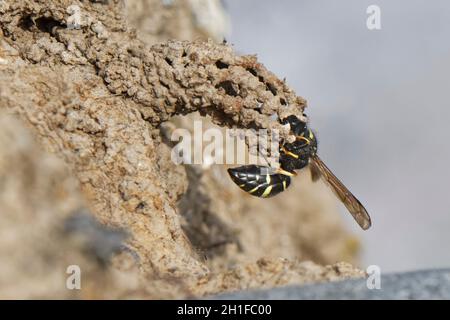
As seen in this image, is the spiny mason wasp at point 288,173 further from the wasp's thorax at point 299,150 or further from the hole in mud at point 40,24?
the hole in mud at point 40,24

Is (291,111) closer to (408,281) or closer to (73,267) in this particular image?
(408,281)

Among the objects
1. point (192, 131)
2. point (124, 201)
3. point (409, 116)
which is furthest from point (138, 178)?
point (409, 116)

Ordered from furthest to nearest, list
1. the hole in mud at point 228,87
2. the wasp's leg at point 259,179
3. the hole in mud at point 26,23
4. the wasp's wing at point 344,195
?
the wasp's wing at point 344,195 → the wasp's leg at point 259,179 → the hole in mud at point 228,87 → the hole in mud at point 26,23

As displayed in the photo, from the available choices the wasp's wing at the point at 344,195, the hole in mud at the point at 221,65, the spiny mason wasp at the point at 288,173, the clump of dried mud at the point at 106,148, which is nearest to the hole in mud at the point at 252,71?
the clump of dried mud at the point at 106,148

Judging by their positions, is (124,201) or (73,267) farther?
(124,201)

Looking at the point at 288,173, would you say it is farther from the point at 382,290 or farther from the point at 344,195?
the point at 382,290

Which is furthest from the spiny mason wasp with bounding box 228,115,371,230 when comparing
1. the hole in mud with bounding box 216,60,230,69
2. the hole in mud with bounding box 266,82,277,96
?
the hole in mud with bounding box 216,60,230,69

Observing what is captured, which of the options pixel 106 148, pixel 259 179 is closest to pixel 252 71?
pixel 259 179
